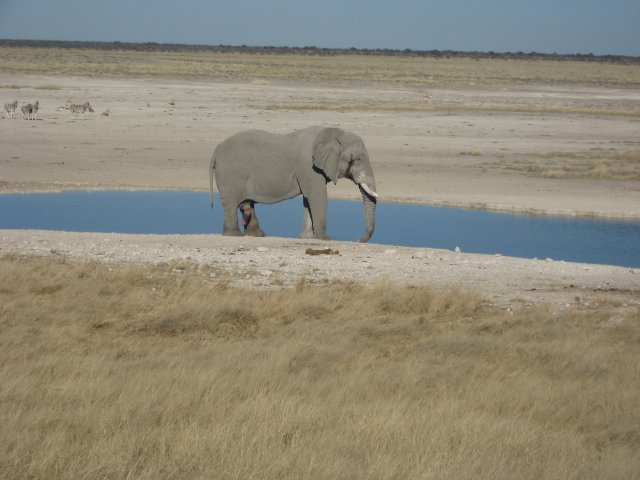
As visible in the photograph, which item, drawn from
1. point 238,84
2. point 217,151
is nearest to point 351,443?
point 217,151

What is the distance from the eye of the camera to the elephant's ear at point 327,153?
17.5 metres

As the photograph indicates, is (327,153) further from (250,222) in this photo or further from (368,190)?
(250,222)

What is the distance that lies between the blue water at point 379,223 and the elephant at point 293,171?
2.07m

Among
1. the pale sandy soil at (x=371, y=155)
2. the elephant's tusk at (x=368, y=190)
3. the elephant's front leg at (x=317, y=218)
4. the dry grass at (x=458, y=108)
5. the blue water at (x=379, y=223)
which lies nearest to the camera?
the pale sandy soil at (x=371, y=155)

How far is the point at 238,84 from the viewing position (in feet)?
239

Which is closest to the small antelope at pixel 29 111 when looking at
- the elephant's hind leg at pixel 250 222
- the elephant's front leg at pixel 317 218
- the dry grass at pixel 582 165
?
the dry grass at pixel 582 165

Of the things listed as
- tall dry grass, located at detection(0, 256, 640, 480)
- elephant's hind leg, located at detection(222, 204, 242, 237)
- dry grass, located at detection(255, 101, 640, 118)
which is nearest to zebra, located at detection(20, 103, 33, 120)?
dry grass, located at detection(255, 101, 640, 118)

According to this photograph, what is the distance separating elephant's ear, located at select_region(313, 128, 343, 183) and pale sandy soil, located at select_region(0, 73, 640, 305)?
4.75ft

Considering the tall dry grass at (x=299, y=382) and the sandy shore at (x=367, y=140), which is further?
the sandy shore at (x=367, y=140)

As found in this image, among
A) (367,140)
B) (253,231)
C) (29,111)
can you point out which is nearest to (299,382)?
(253,231)

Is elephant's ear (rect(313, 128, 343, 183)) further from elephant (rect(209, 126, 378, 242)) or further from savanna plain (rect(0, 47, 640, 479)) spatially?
savanna plain (rect(0, 47, 640, 479))

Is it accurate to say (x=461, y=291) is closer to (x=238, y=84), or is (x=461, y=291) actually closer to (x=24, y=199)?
(x=24, y=199)

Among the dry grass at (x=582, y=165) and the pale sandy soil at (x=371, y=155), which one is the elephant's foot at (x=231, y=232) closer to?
the pale sandy soil at (x=371, y=155)

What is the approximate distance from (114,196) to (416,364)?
52.7 feet
